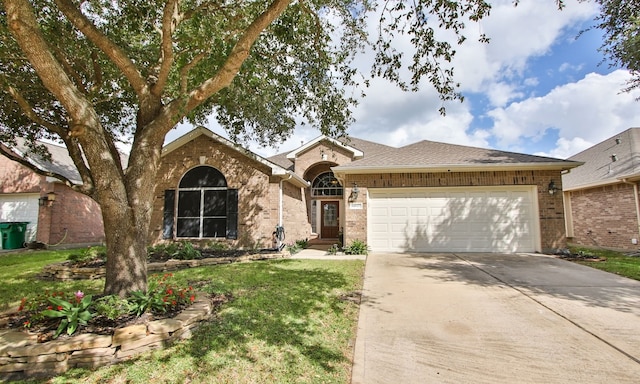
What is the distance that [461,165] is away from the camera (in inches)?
393

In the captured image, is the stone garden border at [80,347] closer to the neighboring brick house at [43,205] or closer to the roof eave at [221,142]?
the roof eave at [221,142]

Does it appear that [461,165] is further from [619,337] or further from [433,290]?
[619,337]

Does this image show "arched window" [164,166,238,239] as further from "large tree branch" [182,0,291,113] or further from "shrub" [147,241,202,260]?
"large tree branch" [182,0,291,113]

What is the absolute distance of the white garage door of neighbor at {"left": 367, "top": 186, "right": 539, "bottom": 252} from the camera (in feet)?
33.0

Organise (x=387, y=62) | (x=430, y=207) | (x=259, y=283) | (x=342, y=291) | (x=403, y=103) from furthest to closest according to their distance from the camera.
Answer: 1. (x=403, y=103)
2. (x=430, y=207)
3. (x=387, y=62)
4. (x=259, y=283)
5. (x=342, y=291)

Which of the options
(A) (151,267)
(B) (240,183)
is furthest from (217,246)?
(A) (151,267)

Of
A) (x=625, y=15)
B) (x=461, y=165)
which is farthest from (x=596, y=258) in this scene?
(x=625, y=15)

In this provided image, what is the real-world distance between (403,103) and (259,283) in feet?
30.9

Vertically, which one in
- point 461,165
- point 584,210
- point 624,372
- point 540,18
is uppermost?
point 540,18

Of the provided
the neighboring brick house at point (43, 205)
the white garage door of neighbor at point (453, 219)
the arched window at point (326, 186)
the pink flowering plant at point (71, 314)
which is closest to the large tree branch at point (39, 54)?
the pink flowering plant at point (71, 314)

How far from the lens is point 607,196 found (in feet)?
38.6

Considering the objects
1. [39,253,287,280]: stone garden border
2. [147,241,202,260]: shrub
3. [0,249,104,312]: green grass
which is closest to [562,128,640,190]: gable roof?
[39,253,287,280]: stone garden border

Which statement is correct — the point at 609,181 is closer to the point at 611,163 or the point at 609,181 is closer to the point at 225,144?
the point at 611,163

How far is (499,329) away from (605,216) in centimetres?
1239
